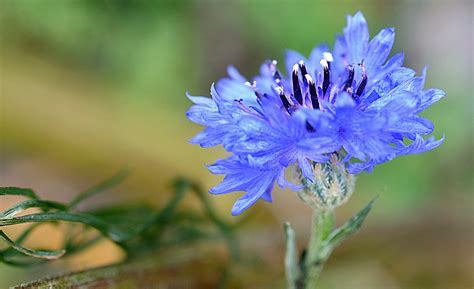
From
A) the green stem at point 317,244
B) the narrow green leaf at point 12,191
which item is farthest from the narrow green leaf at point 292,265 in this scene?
the narrow green leaf at point 12,191

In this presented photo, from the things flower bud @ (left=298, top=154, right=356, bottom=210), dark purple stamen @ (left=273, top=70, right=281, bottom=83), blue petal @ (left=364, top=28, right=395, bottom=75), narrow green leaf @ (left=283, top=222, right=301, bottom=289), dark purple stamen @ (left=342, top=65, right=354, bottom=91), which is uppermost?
dark purple stamen @ (left=273, top=70, right=281, bottom=83)

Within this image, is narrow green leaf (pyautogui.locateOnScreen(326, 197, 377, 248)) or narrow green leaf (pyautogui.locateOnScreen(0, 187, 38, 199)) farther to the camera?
narrow green leaf (pyautogui.locateOnScreen(326, 197, 377, 248))

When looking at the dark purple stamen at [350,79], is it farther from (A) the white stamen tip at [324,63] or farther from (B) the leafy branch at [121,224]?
(B) the leafy branch at [121,224]

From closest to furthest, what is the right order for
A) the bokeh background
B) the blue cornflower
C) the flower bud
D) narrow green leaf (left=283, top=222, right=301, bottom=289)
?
the blue cornflower, the flower bud, narrow green leaf (left=283, top=222, right=301, bottom=289), the bokeh background

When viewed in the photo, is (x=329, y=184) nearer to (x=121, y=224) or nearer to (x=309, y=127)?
(x=309, y=127)

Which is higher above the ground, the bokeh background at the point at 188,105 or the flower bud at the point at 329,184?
the bokeh background at the point at 188,105

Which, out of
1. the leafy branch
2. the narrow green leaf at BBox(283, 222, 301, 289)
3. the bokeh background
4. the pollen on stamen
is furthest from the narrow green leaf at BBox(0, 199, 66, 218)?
the bokeh background

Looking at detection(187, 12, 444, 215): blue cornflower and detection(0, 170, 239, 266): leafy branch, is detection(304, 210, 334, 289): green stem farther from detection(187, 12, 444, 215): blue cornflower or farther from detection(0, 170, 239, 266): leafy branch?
detection(0, 170, 239, 266): leafy branch

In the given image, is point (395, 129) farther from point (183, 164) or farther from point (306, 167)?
point (183, 164)
